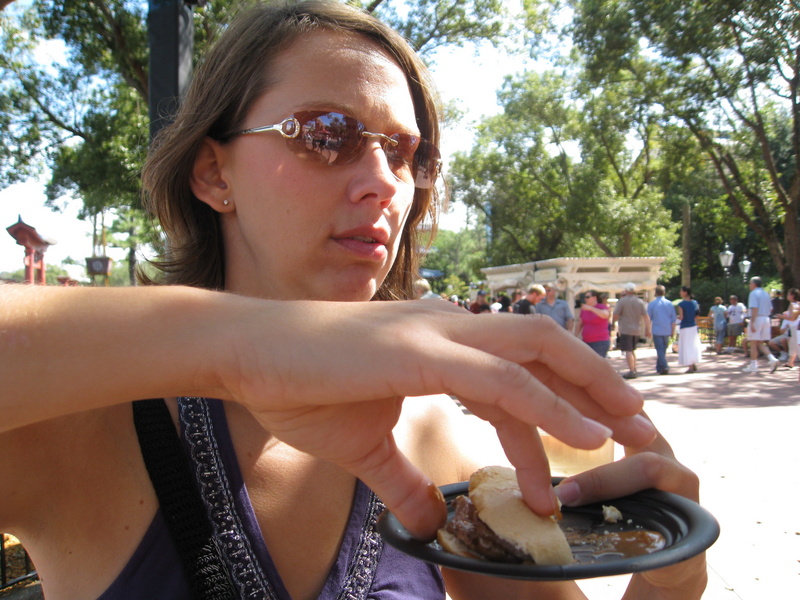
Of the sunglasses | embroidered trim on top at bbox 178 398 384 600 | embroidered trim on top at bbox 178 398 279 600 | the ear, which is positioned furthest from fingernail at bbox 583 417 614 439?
the ear

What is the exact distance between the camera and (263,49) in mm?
1622

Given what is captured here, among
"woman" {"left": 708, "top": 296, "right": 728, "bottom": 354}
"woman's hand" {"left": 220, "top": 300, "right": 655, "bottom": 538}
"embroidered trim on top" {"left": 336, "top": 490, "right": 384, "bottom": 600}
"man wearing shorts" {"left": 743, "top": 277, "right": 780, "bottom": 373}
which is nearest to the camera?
"woman's hand" {"left": 220, "top": 300, "right": 655, "bottom": 538}

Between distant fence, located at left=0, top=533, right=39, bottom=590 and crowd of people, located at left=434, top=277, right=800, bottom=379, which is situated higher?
crowd of people, located at left=434, top=277, right=800, bottom=379

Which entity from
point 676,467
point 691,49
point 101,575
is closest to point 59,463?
point 101,575

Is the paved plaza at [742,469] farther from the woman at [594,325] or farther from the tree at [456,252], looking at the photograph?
the tree at [456,252]

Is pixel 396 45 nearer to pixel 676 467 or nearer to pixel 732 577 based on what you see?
pixel 676 467

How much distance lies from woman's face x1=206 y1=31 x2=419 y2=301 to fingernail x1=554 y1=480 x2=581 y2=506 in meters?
0.63

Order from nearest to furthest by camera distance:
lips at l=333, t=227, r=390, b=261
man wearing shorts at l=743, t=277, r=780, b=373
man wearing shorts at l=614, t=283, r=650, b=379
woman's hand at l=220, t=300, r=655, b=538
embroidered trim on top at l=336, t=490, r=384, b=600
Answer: woman's hand at l=220, t=300, r=655, b=538, embroidered trim on top at l=336, t=490, r=384, b=600, lips at l=333, t=227, r=390, b=261, man wearing shorts at l=614, t=283, r=650, b=379, man wearing shorts at l=743, t=277, r=780, b=373

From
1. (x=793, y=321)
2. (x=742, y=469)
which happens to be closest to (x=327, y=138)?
(x=742, y=469)

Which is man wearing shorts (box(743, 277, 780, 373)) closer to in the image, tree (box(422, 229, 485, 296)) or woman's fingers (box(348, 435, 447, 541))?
woman's fingers (box(348, 435, 447, 541))

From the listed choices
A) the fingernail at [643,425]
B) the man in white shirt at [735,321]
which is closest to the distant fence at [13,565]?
the fingernail at [643,425]

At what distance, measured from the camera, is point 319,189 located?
1458mm

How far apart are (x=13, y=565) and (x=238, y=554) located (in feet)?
17.2

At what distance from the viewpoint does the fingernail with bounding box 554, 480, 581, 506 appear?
1225 millimetres
